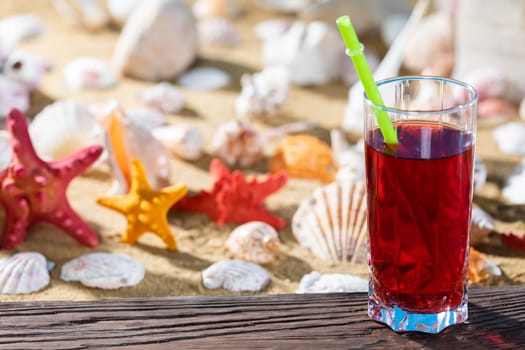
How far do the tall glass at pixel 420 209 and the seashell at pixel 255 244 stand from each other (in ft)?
1.68

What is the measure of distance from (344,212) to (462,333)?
0.65 m

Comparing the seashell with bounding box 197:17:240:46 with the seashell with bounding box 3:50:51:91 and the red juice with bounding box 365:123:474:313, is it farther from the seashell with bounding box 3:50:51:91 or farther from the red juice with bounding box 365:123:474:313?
the red juice with bounding box 365:123:474:313

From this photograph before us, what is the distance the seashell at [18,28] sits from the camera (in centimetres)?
293

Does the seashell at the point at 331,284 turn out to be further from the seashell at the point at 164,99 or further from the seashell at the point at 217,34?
the seashell at the point at 217,34

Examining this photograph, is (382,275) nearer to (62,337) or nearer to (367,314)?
(367,314)

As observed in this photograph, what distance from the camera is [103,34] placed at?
3062 mm

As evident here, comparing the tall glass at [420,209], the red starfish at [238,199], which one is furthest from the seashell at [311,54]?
the tall glass at [420,209]

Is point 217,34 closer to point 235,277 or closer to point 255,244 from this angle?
point 255,244

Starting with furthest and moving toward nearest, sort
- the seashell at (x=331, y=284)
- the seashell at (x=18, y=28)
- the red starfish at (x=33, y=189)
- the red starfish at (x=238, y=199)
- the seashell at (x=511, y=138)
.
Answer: the seashell at (x=18, y=28), the seashell at (x=511, y=138), the red starfish at (x=238, y=199), the red starfish at (x=33, y=189), the seashell at (x=331, y=284)

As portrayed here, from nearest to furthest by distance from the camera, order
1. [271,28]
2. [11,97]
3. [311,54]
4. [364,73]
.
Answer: [364,73], [11,97], [311,54], [271,28]

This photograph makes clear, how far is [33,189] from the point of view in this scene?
162cm

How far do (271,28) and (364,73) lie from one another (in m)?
2.13

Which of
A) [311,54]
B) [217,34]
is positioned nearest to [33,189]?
[311,54]

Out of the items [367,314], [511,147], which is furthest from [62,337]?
[511,147]
